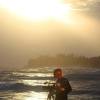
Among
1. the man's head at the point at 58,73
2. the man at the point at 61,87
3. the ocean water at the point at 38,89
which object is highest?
the man's head at the point at 58,73

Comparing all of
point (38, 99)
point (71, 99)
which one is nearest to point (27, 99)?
point (38, 99)

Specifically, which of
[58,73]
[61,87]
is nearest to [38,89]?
[61,87]

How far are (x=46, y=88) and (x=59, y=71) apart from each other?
1.78ft

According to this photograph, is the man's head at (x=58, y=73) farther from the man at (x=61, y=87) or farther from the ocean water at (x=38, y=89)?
the ocean water at (x=38, y=89)

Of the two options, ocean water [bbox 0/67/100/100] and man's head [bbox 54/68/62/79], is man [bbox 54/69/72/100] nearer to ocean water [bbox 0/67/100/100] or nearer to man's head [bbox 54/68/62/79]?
man's head [bbox 54/68/62/79]

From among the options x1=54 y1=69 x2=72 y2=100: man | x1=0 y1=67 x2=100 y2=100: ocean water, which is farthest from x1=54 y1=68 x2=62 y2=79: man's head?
x1=0 y1=67 x2=100 y2=100: ocean water

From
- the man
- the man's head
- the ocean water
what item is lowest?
the ocean water

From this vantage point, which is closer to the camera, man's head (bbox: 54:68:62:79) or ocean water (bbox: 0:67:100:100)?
man's head (bbox: 54:68:62:79)

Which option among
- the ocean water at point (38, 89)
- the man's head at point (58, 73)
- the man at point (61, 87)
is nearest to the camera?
the man's head at point (58, 73)

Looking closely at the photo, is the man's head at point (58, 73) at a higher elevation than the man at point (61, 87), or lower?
higher

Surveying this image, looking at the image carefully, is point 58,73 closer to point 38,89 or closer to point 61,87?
point 61,87

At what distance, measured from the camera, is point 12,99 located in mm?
28484

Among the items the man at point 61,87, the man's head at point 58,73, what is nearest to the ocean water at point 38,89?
the man at point 61,87

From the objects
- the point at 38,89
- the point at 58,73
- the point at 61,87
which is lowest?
the point at 38,89
